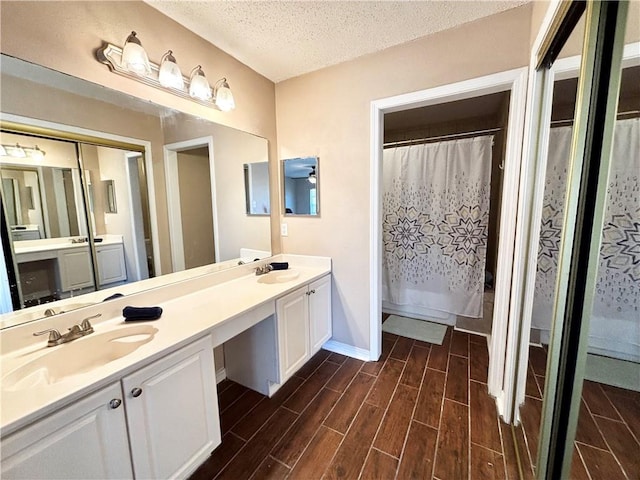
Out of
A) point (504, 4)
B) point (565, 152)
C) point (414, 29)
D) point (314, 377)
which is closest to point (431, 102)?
point (414, 29)

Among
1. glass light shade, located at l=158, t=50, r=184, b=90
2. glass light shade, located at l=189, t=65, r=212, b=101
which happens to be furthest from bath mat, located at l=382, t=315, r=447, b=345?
glass light shade, located at l=158, t=50, r=184, b=90

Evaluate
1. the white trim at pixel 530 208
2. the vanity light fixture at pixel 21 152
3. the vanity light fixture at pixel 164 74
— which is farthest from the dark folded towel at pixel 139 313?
the white trim at pixel 530 208

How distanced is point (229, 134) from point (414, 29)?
145 centimetres

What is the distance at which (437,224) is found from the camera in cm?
293

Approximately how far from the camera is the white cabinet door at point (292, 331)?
1796mm

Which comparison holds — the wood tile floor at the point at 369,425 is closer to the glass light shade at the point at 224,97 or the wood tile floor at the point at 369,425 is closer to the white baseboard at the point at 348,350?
the white baseboard at the point at 348,350

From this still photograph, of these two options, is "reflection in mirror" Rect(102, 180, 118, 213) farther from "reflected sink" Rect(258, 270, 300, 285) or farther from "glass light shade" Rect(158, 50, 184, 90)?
"reflected sink" Rect(258, 270, 300, 285)

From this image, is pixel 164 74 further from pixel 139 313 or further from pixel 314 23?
pixel 139 313

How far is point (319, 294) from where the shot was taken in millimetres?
2205

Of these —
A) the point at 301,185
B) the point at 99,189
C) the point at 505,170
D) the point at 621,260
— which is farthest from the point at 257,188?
the point at 621,260

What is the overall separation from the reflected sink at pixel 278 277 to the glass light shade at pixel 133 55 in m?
1.49

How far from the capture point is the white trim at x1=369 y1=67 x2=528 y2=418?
158 cm

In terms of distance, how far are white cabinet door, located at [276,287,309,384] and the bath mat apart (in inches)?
46.4

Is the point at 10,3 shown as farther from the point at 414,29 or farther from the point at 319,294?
the point at 319,294
